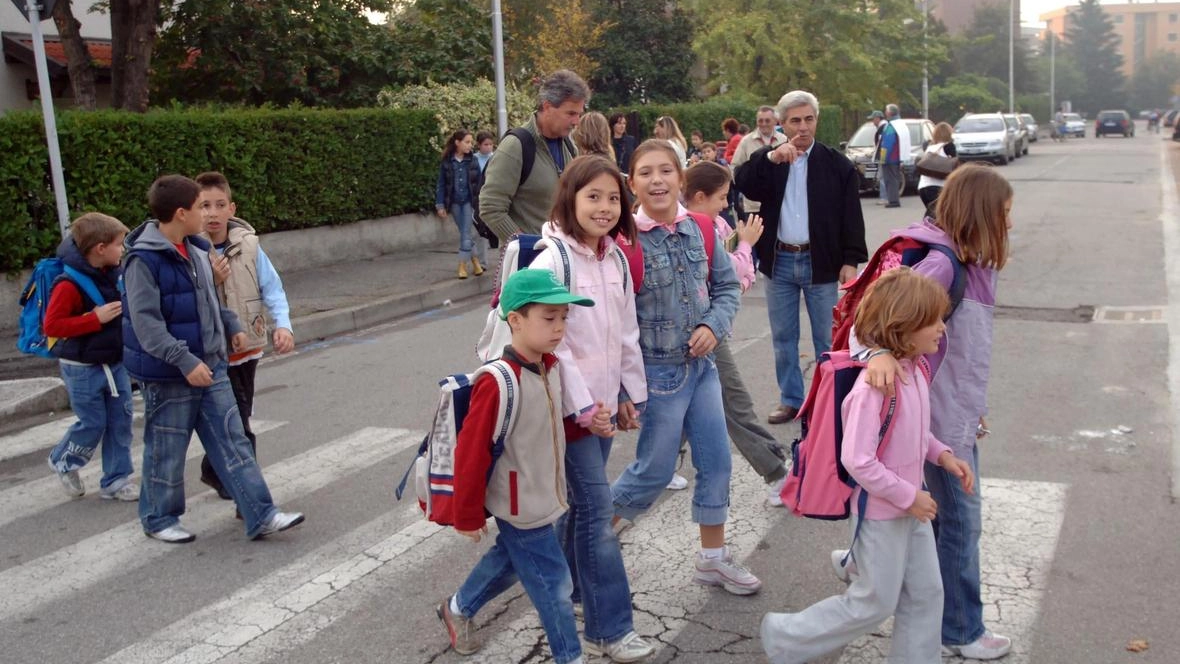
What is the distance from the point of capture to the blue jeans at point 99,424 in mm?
6246

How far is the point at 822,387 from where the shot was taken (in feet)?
11.9

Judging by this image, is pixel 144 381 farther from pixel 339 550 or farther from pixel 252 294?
pixel 339 550

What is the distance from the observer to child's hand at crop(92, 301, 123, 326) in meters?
6.04

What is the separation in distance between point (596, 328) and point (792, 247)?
287cm

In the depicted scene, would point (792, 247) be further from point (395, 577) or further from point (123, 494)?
point (123, 494)

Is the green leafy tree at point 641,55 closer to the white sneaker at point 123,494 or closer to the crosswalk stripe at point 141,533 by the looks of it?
the crosswalk stripe at point 141,533

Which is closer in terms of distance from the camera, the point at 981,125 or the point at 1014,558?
the point at 1014,558

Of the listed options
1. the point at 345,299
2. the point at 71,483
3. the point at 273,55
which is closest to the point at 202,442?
the point at 71,483

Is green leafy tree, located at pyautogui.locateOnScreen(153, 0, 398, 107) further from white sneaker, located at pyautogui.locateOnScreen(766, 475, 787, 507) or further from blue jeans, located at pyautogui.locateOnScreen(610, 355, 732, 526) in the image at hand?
blue jeans, located at pyautogui.locateOnScreen(610, 355, 732, 526)

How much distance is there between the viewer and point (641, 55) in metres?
34.4

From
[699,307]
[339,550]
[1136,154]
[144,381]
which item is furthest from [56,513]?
[1136,154]

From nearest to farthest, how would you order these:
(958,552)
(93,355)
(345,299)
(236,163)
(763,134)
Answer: (958,552) → (93,355) → (763,134) → (345,299) → (236,163)

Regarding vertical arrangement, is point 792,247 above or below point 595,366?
above

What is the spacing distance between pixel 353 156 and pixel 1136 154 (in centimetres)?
3334
